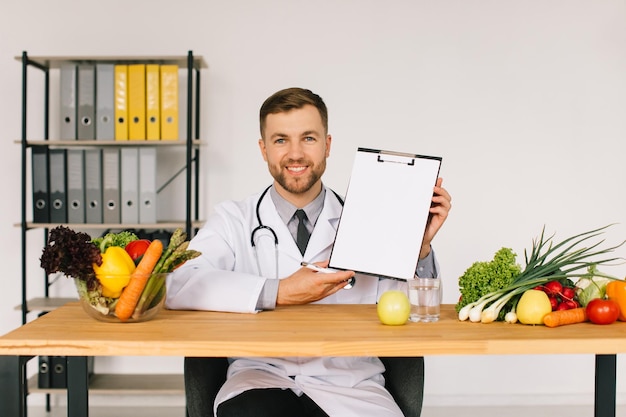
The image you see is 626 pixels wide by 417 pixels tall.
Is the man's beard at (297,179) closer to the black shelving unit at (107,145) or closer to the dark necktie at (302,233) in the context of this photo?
the dark necktie at (302,233)

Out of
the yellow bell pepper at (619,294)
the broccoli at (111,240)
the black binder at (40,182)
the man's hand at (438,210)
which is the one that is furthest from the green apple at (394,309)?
the black binder at (40,182)

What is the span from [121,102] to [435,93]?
5.36 feet

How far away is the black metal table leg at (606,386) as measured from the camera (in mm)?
1557

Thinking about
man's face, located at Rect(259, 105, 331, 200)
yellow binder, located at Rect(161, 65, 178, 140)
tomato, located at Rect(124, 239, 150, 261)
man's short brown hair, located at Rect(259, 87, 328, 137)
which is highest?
yellow binder, located at Rect(161, 65, 178, 140)

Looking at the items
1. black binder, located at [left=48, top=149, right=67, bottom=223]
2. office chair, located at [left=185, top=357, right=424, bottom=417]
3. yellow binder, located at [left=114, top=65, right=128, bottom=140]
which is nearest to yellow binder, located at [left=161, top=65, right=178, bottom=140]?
yellow binder, located at [left=114, top=65, right=128, bottom=140]

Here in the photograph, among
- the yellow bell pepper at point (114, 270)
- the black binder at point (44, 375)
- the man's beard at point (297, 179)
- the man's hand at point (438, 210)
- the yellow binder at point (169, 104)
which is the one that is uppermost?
the yellow binder at point (169, 104)

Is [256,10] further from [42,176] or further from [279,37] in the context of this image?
[42,176]

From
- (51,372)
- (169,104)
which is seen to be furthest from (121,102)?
(51,372)

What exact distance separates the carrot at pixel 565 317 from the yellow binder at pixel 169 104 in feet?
7.24

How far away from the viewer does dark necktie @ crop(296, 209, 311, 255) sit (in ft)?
6.50

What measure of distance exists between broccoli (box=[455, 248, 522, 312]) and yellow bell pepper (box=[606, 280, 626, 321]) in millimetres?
212

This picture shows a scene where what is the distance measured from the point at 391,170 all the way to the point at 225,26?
7.32 feet

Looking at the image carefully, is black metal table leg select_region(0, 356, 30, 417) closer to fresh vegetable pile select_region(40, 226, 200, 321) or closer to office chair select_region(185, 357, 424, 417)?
fresh vegetable pile select_region(40, 226, 200, 321)

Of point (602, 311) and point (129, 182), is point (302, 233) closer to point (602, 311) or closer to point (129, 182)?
point (602, 311)
